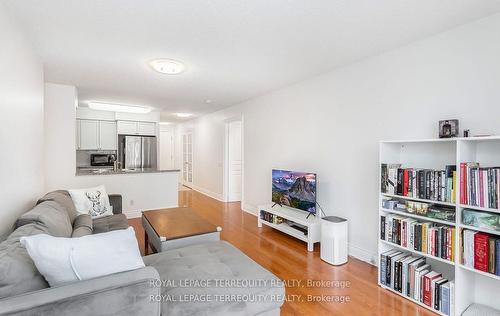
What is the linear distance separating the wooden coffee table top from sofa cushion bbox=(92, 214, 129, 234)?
0.27m

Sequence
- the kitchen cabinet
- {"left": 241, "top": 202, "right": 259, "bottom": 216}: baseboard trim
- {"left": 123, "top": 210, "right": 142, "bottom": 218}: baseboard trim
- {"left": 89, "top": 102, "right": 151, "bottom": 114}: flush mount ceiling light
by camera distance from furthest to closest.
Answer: the kitchen cabinet
{"left": 89, "top": 102, "right": 151, "bottom": 114}: flush mount ceiling light
{"left": 241, "top": 202, "right": 259, "bottom": 216}: baseboard trim
{"left": 123, "top": 210, "right": 142, "bottom": 218}: baseboard trim

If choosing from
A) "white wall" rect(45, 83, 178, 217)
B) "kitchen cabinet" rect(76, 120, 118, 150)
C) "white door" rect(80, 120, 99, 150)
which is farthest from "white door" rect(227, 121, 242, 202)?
"white door" rect(80, 120, 99, 150)

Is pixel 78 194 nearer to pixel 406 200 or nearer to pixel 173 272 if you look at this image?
pixel 173 272

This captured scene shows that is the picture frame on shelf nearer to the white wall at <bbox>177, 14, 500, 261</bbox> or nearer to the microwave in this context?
the white wall at <bbox>177, 14, 500, 261</bbox>

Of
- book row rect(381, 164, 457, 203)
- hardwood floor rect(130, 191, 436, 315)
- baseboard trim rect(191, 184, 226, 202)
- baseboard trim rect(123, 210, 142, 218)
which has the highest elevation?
book row rect(381, 164, 457, 203)

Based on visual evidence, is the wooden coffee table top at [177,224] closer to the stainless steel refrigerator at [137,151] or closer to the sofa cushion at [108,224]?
the sofa cushion at [108,224]

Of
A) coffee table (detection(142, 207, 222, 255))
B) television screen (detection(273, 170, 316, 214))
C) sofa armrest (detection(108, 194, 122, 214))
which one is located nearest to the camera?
coffee table (detection(142, 207, 222, 255))

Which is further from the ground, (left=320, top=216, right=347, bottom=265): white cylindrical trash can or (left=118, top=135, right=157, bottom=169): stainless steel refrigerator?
(left=118, top=135, right=157, bottom=169): stainless steel refrigerator

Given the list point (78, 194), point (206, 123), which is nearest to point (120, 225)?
point (78, 194)

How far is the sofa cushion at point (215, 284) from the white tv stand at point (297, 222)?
1.61 meters

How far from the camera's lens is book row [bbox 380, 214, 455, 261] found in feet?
6.71

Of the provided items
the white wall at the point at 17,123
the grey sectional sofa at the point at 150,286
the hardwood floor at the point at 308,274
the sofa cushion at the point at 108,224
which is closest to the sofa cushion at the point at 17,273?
the grey sectional sofa at the point at 150,286

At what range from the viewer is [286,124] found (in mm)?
4273

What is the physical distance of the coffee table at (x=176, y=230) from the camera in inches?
95.3
